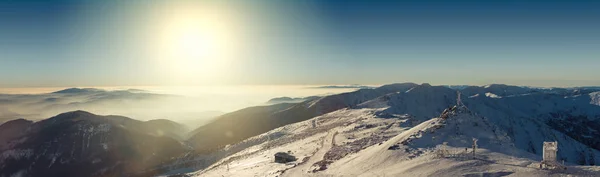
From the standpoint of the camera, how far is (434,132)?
41281 millimetres

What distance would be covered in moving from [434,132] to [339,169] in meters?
12.5

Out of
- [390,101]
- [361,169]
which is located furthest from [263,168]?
[390,101]

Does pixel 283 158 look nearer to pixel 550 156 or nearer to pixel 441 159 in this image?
pixel 441 159

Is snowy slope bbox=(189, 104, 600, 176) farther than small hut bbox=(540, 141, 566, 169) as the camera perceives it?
Yes

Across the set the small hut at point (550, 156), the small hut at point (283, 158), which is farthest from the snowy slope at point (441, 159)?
the small hut at point (283, 158)

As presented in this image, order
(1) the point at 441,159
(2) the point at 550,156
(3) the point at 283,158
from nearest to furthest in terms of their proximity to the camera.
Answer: (2) the point at 550,156 → (1) the point at 441,159 → (3) the point at 283,158

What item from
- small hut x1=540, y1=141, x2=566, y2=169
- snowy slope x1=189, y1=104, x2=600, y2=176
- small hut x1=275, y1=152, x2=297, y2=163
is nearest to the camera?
small hut x1=540, y1=141, x2=566, y2=169

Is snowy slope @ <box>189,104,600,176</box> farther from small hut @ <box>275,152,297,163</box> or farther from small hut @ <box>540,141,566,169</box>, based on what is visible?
small hut @ <box>275,152,297,163</box>

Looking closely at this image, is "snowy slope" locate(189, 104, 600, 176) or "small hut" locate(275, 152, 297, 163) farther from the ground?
"snowy slope" locate(189, 104, 600, 176)

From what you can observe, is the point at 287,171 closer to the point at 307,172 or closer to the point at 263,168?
the point at 307,172

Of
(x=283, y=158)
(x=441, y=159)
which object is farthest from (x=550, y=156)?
(x=283, y=158)

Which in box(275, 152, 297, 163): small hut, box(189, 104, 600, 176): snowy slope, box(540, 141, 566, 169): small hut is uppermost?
box(540, 141, 566, 169): small hut

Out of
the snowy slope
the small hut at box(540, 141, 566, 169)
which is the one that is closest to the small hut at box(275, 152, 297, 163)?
the snowy slope

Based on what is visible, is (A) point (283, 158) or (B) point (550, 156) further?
(A) point (283, 158)
